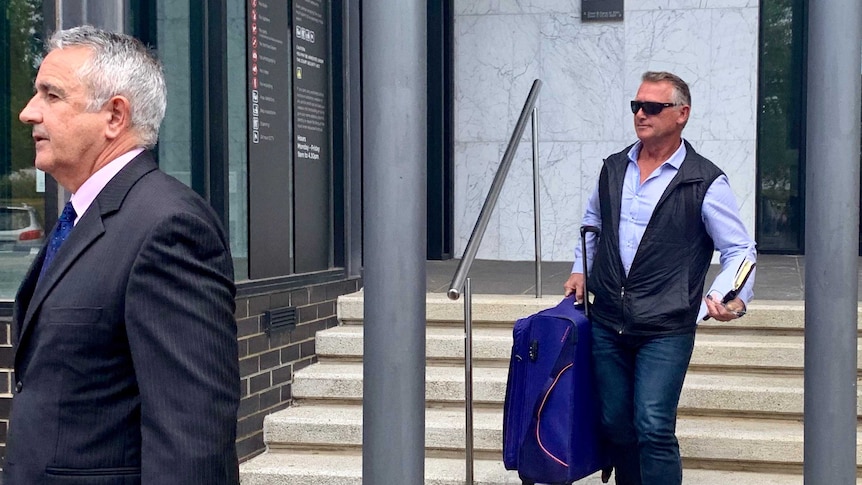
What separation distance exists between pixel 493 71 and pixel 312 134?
3.08 m

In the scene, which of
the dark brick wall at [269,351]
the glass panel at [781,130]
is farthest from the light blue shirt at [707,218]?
the glass panel at [781,130]

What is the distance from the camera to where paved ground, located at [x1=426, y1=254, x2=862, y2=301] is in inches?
265

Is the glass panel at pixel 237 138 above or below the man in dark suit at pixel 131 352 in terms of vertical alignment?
above

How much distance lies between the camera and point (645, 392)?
3.94 m

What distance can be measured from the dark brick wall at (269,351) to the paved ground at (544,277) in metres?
1.04

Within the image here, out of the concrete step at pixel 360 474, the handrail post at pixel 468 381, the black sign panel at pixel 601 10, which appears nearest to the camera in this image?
the handrail post at pixel 468 381

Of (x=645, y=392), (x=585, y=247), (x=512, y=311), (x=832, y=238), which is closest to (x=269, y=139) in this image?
(x=512, y=311)

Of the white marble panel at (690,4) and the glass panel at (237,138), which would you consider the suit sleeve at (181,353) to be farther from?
the white marble panel at (690,4)

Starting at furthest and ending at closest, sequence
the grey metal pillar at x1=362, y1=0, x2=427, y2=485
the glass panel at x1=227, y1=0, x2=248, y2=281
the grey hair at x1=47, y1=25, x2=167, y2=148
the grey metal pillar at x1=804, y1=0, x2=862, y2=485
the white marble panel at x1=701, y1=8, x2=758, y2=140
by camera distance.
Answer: the white marble panel at x1=701, y1=8, x2=758, y2=140
the glass panel at x1=227, y1=0, x2=248, y2=281
the grey metal pillar at x1=804, y1=0, x2=862, y2=485
the grey metal pillar at x1=362, y1=0, x2=427, y2=485
the grey hair at x1=47, y1=25, x2=167, y2=148

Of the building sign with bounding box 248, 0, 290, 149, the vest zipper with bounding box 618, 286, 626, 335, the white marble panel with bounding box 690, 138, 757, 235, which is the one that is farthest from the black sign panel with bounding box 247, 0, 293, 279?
the white marble panel with bounding box 690, 138, 757, 235

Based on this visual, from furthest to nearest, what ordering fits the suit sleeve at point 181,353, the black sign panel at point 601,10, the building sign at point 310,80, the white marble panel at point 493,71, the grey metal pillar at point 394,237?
the white marble panel at point 493,71 → the black sign panel at point 601,10 → the building sign at point 310,80 → the grey metal pillar at point 394,237 → the suit sleeve at point 181,353

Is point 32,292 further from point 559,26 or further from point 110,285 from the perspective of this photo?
point 559,26

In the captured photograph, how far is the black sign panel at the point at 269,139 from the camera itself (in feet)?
18.1

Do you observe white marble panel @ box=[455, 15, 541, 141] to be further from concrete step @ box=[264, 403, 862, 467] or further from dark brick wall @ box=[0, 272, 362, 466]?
concrete step @ box=[264, 403, 862, 467]
